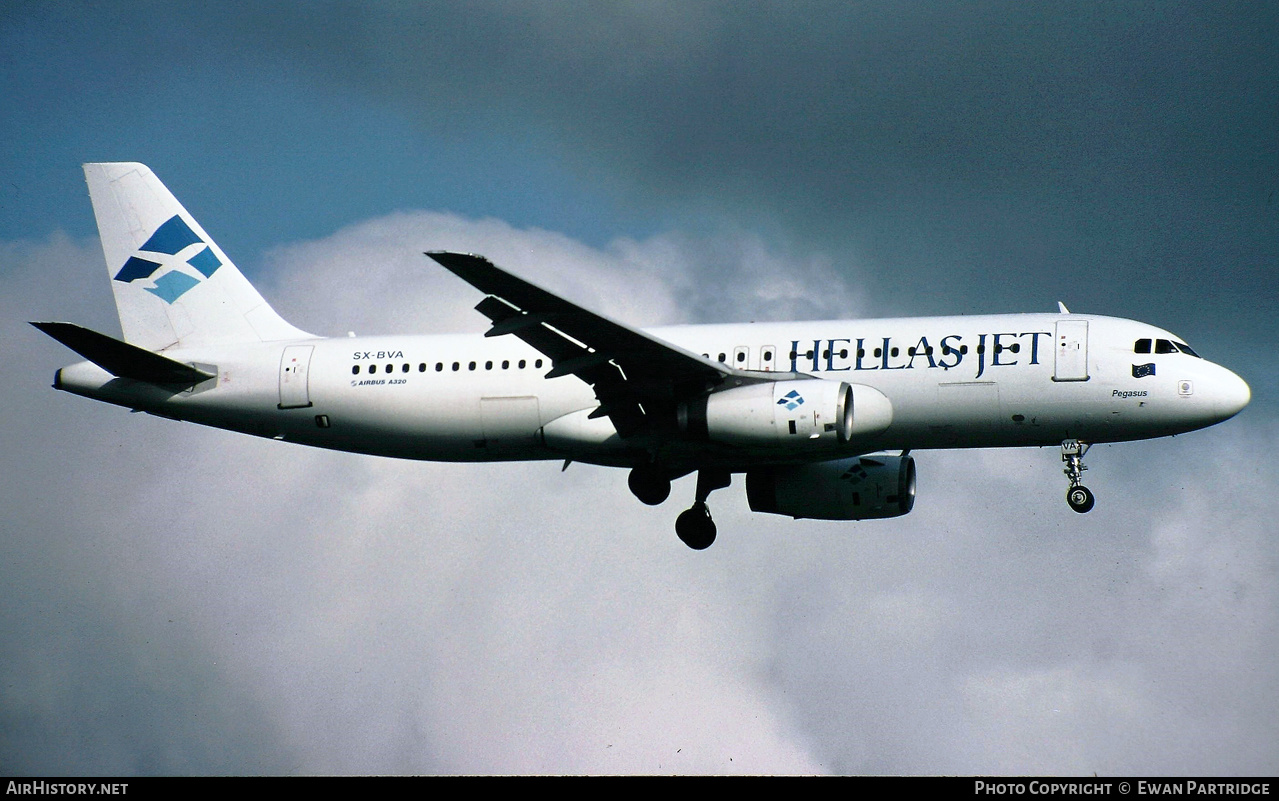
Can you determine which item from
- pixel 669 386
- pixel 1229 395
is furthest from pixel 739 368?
pixel 1229 395

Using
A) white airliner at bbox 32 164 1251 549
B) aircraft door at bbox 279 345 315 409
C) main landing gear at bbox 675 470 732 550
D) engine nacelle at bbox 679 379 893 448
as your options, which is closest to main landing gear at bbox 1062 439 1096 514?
white airliner at bbox 32 164 1251 549

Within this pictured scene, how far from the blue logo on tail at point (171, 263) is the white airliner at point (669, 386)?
79 millimetres

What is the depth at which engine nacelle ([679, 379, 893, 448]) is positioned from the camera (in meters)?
33.9

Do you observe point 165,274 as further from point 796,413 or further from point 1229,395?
point 1229,395

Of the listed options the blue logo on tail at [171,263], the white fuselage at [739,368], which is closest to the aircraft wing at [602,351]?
the white fuselage at [739,368]

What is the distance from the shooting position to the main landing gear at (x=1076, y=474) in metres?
36.2

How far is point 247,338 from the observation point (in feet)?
138

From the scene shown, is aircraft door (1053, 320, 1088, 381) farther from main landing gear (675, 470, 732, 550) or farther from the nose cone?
main landing gear (675, 470, 732, 550)

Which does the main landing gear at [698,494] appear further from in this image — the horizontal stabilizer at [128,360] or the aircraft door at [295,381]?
the horizontal stabilizer at [128,360]

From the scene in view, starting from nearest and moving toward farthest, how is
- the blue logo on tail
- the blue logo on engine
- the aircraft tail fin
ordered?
the blue logo on engine < the aircraft tail fin < the blue logo on tail

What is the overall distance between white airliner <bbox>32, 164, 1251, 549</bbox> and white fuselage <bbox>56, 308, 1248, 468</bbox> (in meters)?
0.05
